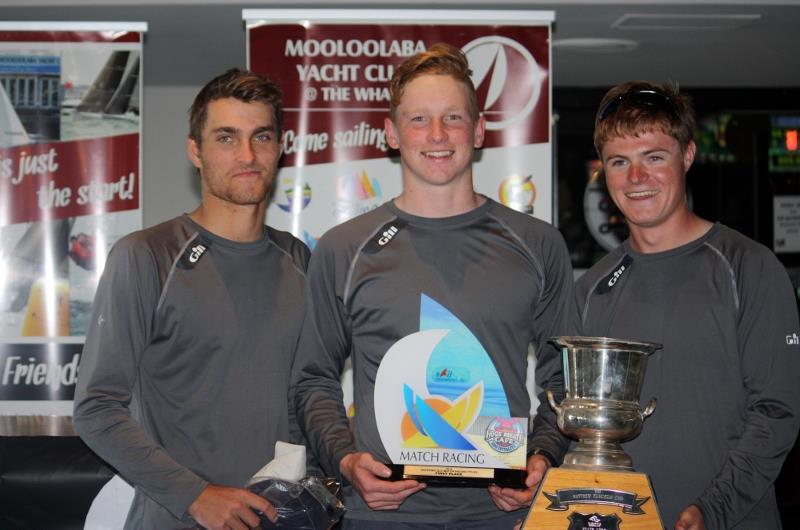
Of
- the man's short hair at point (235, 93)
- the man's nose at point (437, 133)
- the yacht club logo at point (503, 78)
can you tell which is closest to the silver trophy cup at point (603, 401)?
the man's nose at point (437, 133)

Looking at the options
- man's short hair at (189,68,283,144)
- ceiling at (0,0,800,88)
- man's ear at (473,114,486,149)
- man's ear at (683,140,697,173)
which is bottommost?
man's ear at (683,140,697,173)

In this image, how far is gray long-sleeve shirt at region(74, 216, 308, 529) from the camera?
2.59 m

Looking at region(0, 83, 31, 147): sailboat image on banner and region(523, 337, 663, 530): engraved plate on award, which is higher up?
region(0, 83, 31, 147): sailboat image on banner

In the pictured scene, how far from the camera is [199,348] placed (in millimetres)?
2664

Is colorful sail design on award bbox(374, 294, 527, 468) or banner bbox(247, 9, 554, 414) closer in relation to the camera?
colorful sail design on award bbox(374, 294, 527, 468)

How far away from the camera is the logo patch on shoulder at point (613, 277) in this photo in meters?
2.67

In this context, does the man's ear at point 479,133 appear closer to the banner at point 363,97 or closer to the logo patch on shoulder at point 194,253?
the logo patch on shoulder at point 194,253

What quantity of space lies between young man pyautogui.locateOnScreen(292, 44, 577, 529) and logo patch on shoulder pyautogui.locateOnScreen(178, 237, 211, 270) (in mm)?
369

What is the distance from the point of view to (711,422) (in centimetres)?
245

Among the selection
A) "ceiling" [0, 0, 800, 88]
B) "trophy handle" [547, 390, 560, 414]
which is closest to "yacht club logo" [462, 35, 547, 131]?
"ceiling" [0, 0, 800, 88]

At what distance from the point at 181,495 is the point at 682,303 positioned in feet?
4.48

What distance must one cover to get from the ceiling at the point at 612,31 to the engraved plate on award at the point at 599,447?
3.27 m

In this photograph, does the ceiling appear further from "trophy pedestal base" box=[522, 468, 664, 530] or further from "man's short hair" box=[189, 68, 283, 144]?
"trophy pedestal base" box=[522, 468, 664, 530]

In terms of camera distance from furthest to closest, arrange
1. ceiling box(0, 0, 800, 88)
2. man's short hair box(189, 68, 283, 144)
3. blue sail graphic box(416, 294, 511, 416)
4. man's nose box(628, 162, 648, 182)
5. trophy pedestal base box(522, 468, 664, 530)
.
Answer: ceiling box(0, 0, 800, 88), man's short hair box(189, 68, 283, 144), man's nose box(628, 162, 648, 182), blue sail graphic box(416, 294, 511, 416), trophy pedestal base box(522, 468, 664, 530)
